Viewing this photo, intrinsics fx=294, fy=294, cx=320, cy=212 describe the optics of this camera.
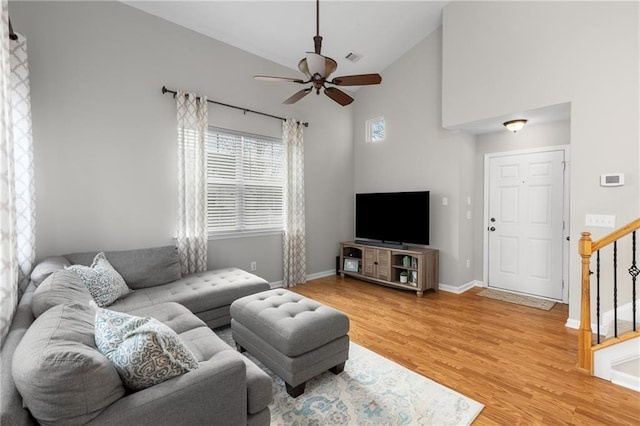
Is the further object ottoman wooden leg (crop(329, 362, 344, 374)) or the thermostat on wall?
the thermostat on wall

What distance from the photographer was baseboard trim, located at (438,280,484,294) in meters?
4.44

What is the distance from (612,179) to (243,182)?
166 inches

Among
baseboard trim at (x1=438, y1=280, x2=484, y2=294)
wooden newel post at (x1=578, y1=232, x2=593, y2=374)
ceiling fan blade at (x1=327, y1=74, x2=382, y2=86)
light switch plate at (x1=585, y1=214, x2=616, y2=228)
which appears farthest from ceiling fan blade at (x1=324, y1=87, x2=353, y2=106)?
baseboard trim at (x1=438, y1=280, x2=484, y2=294)

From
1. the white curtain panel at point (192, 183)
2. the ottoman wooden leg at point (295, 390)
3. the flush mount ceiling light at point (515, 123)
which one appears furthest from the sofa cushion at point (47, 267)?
the flush mount ceiling light at point (515, 123)

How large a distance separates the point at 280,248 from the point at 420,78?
3535mm

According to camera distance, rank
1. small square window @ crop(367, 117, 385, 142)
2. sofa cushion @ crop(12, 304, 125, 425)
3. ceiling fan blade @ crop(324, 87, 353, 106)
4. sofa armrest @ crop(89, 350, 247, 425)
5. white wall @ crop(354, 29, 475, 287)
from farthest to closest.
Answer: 1. small square window @ crop(367, 117, 385, 142)
2. white wall @ crop(354, 29, 475, 287)
3. ceiling fan blade @ crop(324, 87, 353, 106)
4. sofa armrest @ crop(89, 350, 247, 425)
5. sofa cushion @ crop(12, 304, 125, 425)

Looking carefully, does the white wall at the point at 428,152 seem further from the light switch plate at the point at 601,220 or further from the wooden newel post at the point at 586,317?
the wooden newel post at the point at 586,317

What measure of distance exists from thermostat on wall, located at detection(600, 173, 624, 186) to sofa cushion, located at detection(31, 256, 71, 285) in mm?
4964

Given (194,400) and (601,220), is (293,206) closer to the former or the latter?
(194,400)

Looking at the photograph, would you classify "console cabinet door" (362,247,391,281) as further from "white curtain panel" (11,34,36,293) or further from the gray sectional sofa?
Answer: "white curtain panel" (11,34,36,293)

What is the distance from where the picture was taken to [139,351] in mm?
1206

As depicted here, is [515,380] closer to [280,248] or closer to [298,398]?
[298,398]

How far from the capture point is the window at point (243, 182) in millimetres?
4008

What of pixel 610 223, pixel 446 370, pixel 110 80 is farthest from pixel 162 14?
pixel 610 223
